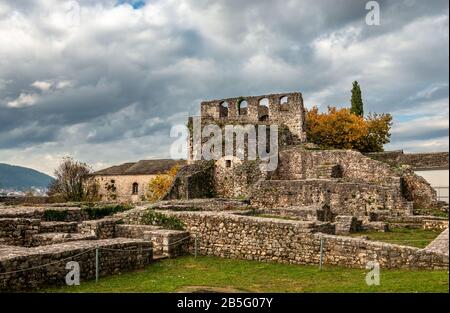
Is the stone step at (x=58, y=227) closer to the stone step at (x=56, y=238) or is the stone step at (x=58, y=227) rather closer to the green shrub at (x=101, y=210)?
the stone step at (x=56, y=238)

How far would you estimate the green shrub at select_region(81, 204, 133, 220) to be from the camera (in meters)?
21.3

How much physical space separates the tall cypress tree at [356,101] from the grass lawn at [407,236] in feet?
99.6

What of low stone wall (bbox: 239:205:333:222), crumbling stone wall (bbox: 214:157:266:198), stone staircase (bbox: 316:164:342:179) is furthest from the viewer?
crumbling stone wall (bbox: 214:157:266:198)

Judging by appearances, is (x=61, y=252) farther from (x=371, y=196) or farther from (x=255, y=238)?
(x=371, y=196)

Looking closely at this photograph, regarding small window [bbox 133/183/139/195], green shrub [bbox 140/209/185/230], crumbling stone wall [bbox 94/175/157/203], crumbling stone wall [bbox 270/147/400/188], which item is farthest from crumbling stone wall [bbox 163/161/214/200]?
small window [bbox 133/183/139/195]

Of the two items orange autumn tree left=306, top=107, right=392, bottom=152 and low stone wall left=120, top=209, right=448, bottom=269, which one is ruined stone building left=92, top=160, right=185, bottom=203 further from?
low stone wall left=120, top=209, right=448, bottom=269

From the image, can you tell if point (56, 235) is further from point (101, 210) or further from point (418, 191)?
point (418, 191)

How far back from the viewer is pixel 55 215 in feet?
64.6

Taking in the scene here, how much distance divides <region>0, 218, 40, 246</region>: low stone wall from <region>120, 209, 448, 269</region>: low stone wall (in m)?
4.96

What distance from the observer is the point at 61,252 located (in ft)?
38.8

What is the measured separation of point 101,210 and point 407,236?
518 inches

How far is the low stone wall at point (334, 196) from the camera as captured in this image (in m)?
24.8

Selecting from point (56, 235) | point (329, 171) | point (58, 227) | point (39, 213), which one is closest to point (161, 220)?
point (58, 227)
